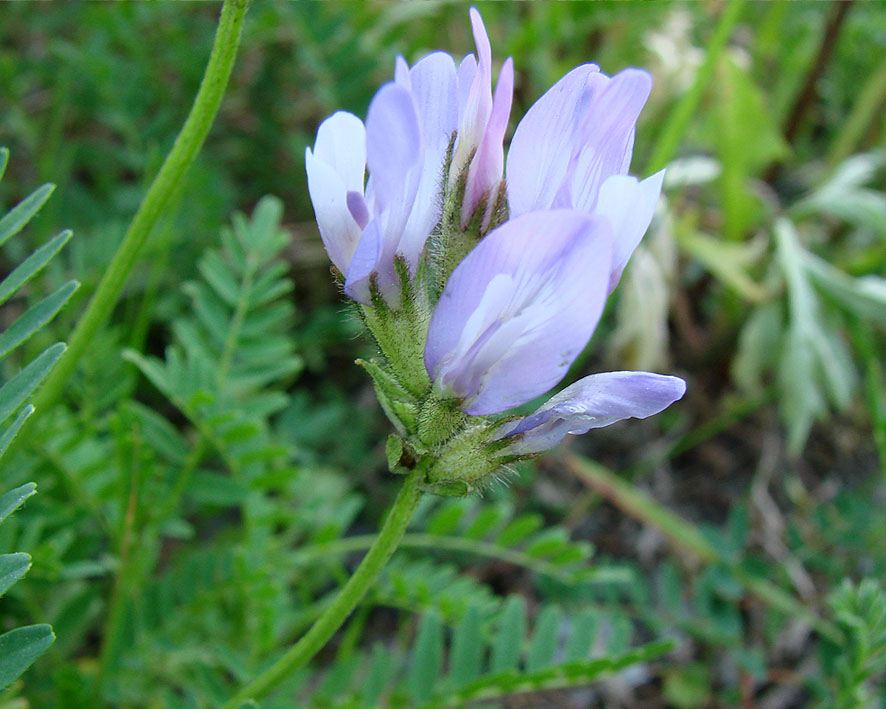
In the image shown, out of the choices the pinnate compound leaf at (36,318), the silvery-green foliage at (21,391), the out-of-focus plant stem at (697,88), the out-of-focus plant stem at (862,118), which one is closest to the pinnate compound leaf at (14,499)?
the silvery-green foliage at (21,391)

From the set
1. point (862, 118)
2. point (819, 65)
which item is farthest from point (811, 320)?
point (862, 118)

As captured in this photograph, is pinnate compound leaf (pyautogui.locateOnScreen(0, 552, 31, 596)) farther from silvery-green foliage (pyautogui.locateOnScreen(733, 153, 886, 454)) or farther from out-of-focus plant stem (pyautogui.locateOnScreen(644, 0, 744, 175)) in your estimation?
silvery-green foliage (pyautogui.locateOnScreen(733, 153, 886, 454))

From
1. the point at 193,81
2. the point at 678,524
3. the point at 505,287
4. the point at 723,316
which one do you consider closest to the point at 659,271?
the point at 723,316

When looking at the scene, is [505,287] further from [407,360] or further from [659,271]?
[659,271]

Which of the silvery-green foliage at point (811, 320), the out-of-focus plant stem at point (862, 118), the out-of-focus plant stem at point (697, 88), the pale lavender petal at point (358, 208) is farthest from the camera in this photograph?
the out-of-focus plant stem at point (862, 118)

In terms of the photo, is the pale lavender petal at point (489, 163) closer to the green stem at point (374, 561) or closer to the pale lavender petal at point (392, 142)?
the pale lavender petal at point (392, 142)

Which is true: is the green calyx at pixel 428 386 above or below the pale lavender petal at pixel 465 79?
below

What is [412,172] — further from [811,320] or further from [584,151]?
[811,320]
